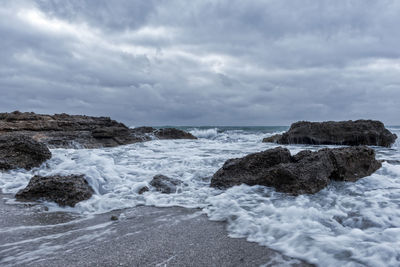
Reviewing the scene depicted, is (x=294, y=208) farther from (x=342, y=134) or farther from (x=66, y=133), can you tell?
(x=342, y=134)

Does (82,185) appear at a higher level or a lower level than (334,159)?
lower

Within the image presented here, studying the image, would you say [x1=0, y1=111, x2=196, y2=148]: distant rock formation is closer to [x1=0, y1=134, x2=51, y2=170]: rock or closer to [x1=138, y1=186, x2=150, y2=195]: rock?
[x1=0, y1=134, x2=51, y2=170]: rock

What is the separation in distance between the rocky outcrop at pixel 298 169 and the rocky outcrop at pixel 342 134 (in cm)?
854

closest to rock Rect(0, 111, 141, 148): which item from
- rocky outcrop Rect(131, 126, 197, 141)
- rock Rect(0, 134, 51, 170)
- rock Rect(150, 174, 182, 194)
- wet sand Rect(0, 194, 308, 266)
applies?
rocky outcrop Rect(131, 126, 197, 141)

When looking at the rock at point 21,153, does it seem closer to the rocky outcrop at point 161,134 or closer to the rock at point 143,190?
the rock at point 143,190

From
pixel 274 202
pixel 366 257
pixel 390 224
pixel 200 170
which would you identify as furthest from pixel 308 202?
pixel 200 170

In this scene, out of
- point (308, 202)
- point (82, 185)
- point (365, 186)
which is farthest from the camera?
point (365, 186)

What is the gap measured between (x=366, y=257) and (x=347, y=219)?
0.90m

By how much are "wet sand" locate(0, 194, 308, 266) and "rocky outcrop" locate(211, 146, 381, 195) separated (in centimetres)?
138

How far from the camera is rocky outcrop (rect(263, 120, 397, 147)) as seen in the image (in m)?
12.3

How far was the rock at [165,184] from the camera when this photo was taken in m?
4.11

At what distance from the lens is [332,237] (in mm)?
2342

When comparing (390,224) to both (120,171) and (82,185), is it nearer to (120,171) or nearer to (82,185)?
(82,185)

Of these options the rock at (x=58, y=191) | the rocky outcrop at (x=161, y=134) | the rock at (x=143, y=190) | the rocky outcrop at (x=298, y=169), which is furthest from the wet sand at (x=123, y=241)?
the rocky outcrop at (x=161, y=134)
